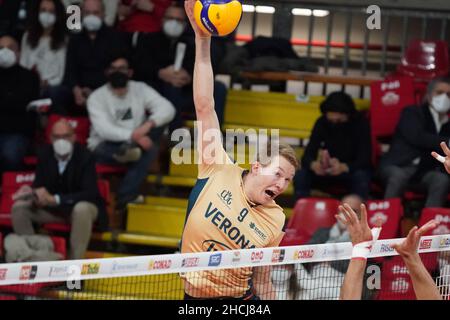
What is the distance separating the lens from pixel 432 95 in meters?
11.5

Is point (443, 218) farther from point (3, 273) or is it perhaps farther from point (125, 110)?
point (3, 273)

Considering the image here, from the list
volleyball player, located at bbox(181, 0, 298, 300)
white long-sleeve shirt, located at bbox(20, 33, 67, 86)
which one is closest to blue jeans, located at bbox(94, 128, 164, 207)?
white long-sleeve shirt, located at bbox(20, 33, 67, 86)

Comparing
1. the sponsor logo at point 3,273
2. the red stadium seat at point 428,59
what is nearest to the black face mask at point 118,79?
the red stadium seat at point 428,59

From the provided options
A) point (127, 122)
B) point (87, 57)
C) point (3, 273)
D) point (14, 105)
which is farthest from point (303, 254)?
point (87, 57)

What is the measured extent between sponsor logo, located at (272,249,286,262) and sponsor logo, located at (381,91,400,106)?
542 cm

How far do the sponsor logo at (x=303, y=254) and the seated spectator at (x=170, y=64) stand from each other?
5034mm

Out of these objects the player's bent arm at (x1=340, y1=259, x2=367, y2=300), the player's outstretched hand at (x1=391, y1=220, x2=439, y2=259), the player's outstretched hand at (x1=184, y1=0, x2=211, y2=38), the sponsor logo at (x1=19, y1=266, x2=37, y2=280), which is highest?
the player's outstretched hand at (x1=184, y1=0, x2=211, y2=38)

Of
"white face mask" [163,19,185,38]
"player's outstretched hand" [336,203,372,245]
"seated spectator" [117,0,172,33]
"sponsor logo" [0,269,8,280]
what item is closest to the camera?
"player's outstretched hand" [336,203,372,245]

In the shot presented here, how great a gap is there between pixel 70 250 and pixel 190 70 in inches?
103

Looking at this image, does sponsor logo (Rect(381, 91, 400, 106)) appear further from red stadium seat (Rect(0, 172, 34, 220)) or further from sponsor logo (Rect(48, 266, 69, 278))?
sponsor logo (Rect(48, 266, 69, 278))

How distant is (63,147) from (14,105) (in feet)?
4.04

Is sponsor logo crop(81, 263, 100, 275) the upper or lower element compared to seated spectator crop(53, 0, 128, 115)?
lower

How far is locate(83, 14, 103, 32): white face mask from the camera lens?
12586 millimetres
